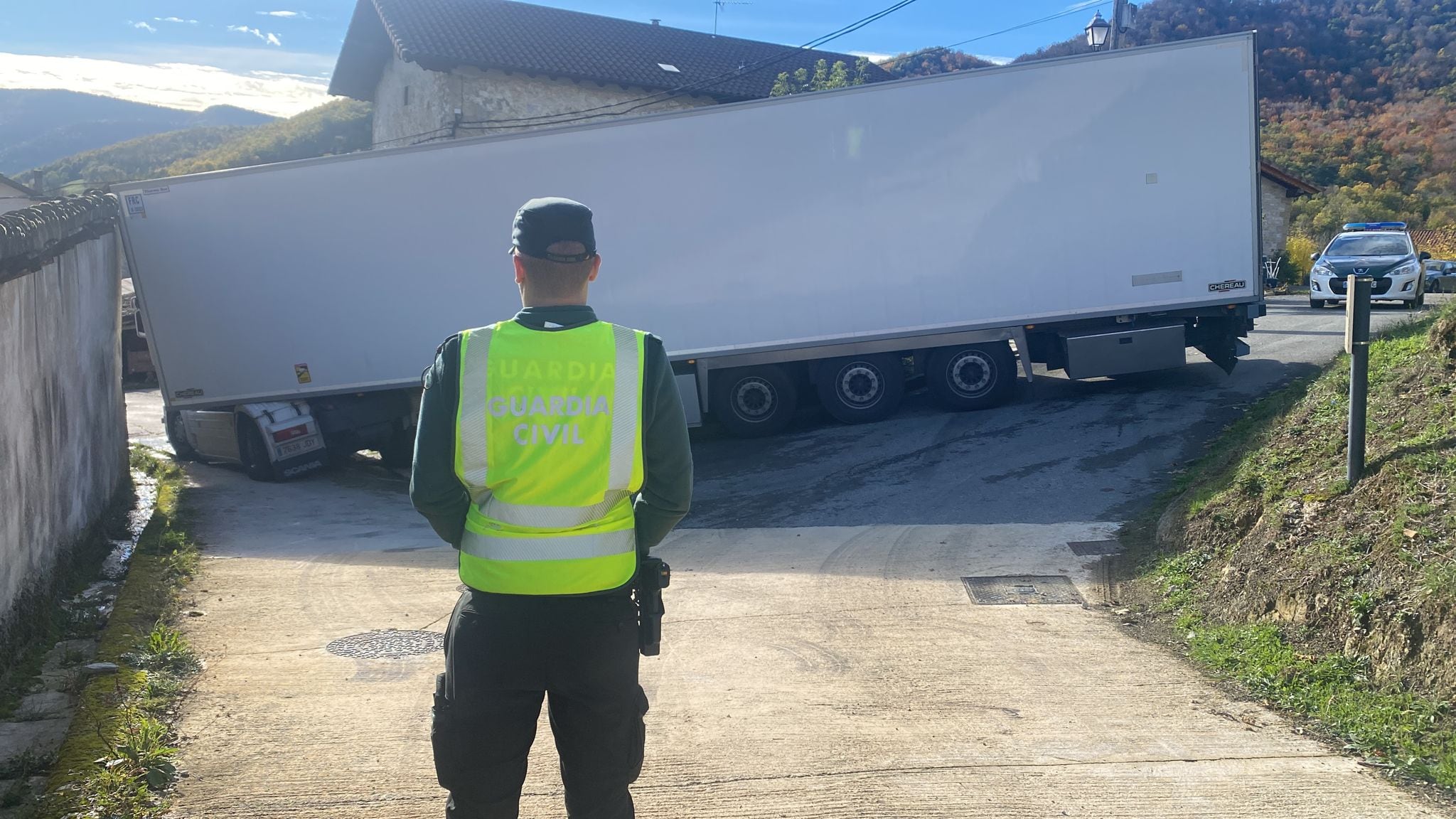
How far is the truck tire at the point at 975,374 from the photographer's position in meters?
13.4

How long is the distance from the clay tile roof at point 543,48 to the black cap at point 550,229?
2170 cm

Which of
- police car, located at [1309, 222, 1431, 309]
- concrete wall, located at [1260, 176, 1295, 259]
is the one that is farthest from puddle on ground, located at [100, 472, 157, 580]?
concrete wall, located at [1260, 176, 1295, 259]

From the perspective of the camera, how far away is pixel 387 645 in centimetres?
563

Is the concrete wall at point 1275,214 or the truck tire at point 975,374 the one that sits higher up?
the concrete wall at point 1275,214

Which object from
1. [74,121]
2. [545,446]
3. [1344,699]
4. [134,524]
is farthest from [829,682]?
[74,121]

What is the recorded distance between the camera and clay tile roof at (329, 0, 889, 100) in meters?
23.6

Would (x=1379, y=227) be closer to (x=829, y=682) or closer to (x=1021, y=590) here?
Result: (x=1021, y=590)

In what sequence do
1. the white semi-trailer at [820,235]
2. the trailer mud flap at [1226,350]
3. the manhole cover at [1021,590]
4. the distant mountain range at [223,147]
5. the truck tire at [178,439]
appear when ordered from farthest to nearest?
the distant mountain range at [223,147]
the truck tire at [178,439]
the trailer mud flap at [1226,350]
the white semi-trailer at [820,235]
the manhole cover at [1021,590]

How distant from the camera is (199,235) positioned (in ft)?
44.1

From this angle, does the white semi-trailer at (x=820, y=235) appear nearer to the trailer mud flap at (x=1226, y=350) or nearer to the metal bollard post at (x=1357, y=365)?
the trailer mud flap at (x=1226, y=350)

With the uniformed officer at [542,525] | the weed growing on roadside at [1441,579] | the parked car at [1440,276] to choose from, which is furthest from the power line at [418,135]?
the parked car at [1440,276]

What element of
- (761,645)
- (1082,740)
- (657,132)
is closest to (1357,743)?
(1082,740)

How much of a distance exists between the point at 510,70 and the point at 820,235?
1264cm

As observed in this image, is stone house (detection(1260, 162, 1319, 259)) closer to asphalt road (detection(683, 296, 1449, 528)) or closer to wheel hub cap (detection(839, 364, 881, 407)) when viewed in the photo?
asphalt road (detection(683, 296, 1449, 528))
